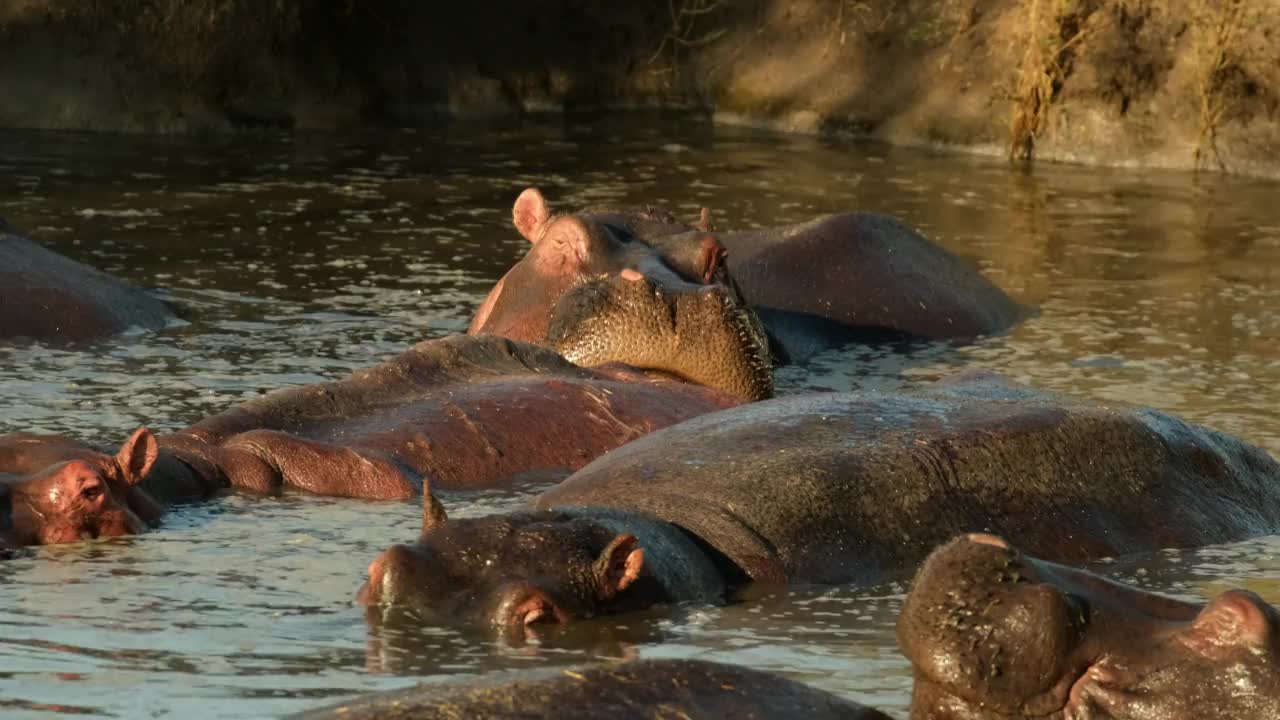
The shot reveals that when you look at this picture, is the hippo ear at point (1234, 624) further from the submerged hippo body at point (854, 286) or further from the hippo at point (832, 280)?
the submerged hippo body at point (854, 286)

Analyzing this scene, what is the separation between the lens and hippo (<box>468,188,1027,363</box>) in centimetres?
897

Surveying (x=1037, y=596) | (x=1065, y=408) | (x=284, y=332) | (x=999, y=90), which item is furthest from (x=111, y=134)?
(x=1037, y=596)

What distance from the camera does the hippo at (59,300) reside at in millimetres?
8938

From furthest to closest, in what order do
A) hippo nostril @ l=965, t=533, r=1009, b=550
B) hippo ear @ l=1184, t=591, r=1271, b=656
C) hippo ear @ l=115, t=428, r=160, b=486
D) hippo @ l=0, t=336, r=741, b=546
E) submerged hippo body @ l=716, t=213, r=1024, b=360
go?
submerged hippo body @ l=716, t=213, r=1024, b=360 < hippo @ l=0, t=336, r=741, b=546 < hippo ear @ l=115, t=428, r=160, b=486 < hippo nostril @ l=965, t=533, r=1009, b=550 < hippo ear @ l=1184, t=591, r=1271, b=656

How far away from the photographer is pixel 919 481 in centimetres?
553

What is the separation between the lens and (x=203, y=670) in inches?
183

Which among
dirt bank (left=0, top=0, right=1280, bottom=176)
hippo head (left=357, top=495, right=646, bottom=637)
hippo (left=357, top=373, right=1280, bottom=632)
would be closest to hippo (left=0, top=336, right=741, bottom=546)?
hippo (left=357, top=373, right=1280, bottom=632)

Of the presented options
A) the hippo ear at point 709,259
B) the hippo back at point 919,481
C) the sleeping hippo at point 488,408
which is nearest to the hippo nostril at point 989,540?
the hippo back at point 919,481

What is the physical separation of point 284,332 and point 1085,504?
4623 mm

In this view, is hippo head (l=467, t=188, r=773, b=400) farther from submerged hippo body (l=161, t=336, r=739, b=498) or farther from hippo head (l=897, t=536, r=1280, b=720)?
hippo head (l=897, t=536, r=1280, b=720)

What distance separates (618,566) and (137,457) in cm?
145

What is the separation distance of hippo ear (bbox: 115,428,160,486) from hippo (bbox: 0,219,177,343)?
10.3 ft

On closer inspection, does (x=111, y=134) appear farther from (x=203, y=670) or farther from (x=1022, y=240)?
(x=203, y=670)

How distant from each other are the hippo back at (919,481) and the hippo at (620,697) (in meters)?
1.59
